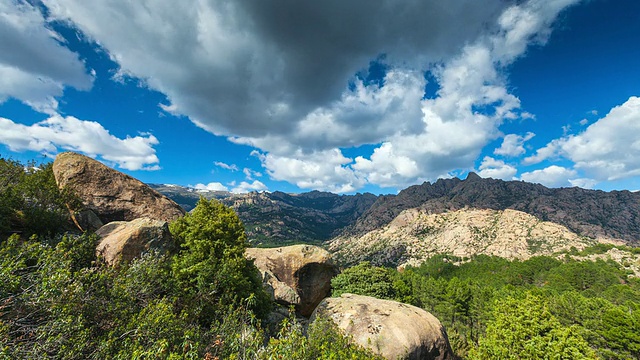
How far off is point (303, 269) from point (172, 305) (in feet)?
78.5

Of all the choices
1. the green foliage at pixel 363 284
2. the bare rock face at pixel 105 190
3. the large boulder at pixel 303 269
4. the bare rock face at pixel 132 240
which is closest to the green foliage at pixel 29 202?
the bare rock face at pixel 105 190

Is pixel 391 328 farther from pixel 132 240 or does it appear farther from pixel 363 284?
pixel 132 240

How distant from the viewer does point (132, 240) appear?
19.5 metres

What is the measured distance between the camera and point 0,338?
22.9 feet

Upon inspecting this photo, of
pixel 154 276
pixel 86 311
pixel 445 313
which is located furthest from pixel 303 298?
pixel 445 313

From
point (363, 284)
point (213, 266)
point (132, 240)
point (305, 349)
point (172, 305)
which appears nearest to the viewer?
point (305, 349)

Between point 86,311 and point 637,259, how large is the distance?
222507 millimetres

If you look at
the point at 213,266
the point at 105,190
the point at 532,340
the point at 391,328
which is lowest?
the point at 532,340

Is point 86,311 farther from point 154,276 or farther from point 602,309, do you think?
point 602,309

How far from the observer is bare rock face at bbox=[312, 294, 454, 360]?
1798 cm

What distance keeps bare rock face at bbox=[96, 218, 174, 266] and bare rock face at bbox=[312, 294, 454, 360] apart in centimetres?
1468

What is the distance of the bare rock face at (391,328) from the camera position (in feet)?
59.0

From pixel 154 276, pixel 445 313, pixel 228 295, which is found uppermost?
pixel 154 276

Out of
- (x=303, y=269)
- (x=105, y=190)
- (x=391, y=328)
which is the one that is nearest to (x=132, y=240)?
(x=105, y=190)
